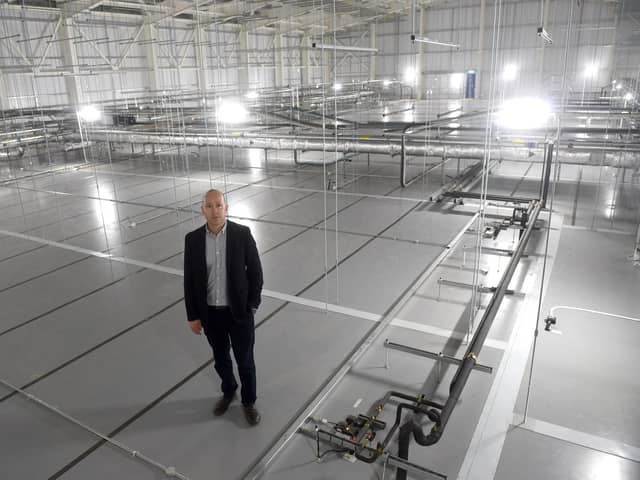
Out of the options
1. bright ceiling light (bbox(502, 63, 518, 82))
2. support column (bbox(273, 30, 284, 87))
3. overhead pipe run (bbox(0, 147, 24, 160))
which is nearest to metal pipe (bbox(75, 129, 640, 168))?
overhead pipe run (bbox(0, 147, 24, 160))

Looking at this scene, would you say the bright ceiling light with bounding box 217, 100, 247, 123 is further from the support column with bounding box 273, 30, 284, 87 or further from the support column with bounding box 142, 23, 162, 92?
the support column with bounding box 142, 23, 162, 92

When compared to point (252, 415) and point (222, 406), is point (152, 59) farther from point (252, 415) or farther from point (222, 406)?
point (252, 415)

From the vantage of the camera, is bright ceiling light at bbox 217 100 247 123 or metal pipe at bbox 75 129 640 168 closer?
metal pipe at bbox 75 129 640 168

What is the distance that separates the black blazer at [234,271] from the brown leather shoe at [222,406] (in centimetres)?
71

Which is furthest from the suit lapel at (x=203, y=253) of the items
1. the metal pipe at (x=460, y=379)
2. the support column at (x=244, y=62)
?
the support column at (x=244, y=62)

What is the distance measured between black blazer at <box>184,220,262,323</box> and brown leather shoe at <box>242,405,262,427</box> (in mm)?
685

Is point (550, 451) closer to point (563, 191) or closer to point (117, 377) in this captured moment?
point (117, 377)

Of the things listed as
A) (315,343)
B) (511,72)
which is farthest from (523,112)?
(511,72)

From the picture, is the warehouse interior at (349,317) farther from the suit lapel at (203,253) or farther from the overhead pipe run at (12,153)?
the suit lapel at (203,253)

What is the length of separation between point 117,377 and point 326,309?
6.67ft

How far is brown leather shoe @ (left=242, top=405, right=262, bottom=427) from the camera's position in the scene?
332 cm

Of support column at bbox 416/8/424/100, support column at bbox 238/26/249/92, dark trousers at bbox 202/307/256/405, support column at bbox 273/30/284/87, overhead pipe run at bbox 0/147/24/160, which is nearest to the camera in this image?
dark trousers at bbox 202/307/256/405

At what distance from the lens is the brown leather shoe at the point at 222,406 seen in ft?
11.3

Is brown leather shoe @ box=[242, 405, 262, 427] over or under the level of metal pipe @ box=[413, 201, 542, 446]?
under
